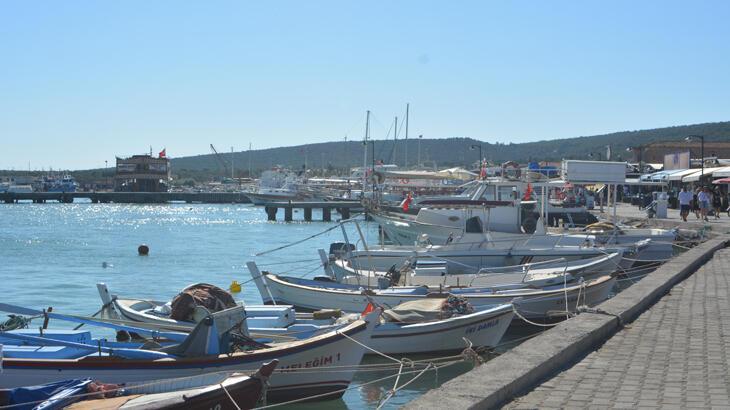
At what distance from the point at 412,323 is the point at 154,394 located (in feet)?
21.0

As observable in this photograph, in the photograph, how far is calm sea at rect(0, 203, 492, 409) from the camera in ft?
85.8

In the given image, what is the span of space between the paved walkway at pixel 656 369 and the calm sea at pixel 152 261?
353 cm

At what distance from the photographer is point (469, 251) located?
26078 mm

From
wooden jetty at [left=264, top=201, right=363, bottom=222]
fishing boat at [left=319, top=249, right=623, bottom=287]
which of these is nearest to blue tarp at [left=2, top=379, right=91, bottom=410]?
fishing boat at [left=319, top=249, right=623, bottom=287]

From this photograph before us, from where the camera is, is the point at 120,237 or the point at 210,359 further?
the point at 120,237

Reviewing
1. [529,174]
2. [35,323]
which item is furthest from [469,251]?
[35,323]

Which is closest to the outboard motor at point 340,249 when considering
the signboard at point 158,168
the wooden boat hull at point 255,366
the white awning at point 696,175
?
the wooden boat hull at point 255,366

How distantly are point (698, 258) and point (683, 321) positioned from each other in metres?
9.50

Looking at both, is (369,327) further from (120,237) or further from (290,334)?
(120,237)

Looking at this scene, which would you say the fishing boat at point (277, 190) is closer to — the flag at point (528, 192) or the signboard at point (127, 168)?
the signboard at point (127, 168)

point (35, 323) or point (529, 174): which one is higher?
point (529, 174)

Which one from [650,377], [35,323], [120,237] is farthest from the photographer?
[120,237]

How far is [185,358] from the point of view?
11.1 metres

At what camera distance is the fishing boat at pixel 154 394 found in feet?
30.8
